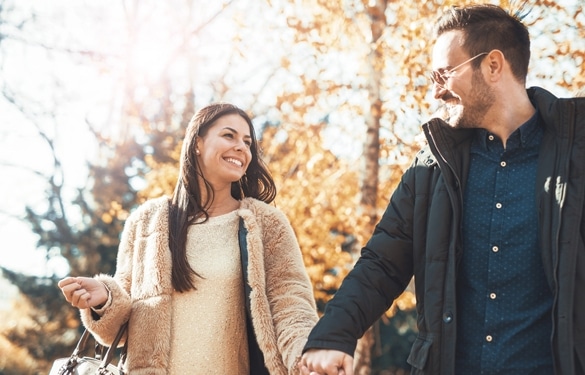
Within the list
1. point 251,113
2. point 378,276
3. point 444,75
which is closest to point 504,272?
point 378,276

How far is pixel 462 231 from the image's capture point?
2658 mm

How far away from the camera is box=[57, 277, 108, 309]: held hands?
3312mm

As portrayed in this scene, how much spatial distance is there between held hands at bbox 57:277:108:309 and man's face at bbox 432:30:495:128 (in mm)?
1810

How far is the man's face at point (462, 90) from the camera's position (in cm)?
279

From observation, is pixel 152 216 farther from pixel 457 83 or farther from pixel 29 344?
pixel 29 344

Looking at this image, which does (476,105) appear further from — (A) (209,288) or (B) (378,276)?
(A) (209,288)

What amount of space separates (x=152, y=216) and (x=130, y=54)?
1091 centimetres

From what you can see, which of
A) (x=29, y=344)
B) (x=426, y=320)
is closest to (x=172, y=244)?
(x=426, y=320)

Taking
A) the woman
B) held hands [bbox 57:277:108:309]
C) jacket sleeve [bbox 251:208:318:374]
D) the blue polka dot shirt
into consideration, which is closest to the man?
the blue polka dot shirt

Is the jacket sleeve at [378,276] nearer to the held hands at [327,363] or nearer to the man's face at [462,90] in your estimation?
the held hands at [327,363]

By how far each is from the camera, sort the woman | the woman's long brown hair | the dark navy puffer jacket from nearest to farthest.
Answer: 1. the dark navy puffer jacket
2. the woman
3. the woman's long brown hair

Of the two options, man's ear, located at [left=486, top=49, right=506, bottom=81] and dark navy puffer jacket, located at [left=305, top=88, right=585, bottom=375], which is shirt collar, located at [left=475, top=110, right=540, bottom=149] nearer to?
dark navy puffer jacket, located at [left=305, top=88, right=585, bottom=375]

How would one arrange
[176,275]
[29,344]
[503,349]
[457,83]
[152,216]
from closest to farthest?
[503,349]
[457,83]
[176,275]
[152,216]
[29,344]

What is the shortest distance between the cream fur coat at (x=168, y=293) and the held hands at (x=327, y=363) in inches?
17.9
